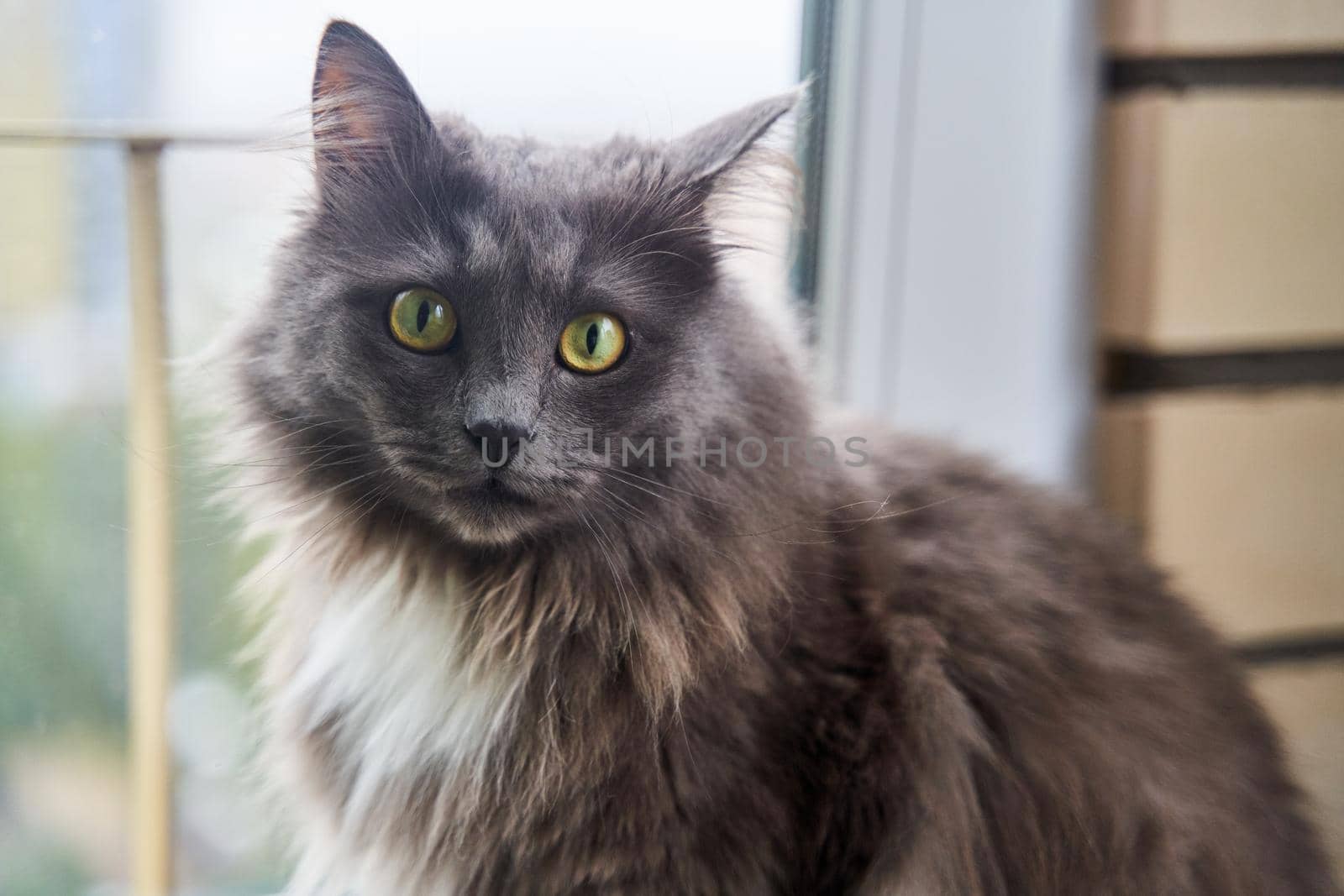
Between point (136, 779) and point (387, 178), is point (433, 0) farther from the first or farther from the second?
point (136, 779)

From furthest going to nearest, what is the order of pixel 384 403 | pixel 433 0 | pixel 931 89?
pixel 931 89 → pixel 433 0 → pixel 384 403

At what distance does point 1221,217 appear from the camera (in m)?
1.41

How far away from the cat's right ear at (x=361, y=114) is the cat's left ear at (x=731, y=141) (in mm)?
219

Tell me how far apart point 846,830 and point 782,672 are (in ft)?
0.55

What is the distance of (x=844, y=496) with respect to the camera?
42.9 inches

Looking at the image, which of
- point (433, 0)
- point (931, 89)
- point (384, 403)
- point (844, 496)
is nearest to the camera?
point (384, 403)

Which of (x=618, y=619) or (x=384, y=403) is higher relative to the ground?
(x=384, y=403)

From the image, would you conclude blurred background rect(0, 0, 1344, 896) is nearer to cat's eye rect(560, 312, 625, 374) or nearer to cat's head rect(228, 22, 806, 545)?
A: cat's head rect(228, 22, 806, 545)

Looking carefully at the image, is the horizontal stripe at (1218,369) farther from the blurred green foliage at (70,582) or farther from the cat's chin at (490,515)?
the blurred green foliage at (70,582)

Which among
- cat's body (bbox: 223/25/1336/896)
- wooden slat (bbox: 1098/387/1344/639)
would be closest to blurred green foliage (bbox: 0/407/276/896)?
cat's body (bbox: 223/25/1336/896)

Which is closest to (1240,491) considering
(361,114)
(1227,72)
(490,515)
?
(1227,72)

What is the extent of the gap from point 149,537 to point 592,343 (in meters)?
0.57

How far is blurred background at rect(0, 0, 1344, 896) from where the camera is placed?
98 centimetres

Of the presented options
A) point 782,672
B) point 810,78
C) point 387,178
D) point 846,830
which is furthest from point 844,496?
point 387,178
